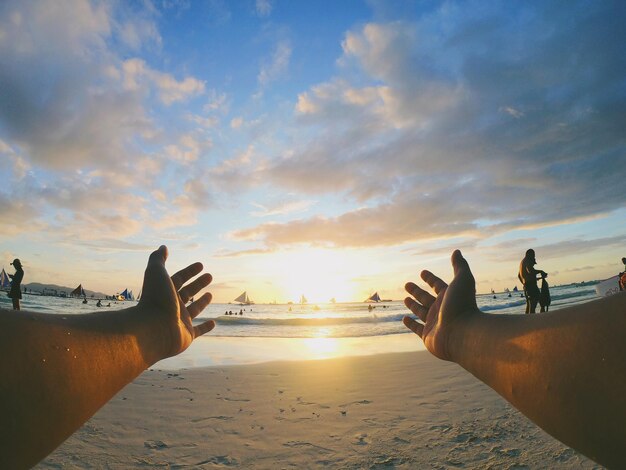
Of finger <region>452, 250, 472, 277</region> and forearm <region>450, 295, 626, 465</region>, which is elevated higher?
finger <region>452, 250, 472, 277</region>

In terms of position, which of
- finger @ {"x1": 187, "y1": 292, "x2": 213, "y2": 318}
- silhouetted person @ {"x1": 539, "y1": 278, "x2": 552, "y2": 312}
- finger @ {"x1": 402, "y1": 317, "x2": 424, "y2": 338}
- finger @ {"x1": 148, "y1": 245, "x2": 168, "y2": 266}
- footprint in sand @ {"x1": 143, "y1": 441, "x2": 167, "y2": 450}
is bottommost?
footprint in sand @ {"x1": 143, "y1": 441, "x2": 167, "y2": 450}

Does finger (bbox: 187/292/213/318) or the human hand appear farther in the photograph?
finger (bbox: 187/292/213/318)

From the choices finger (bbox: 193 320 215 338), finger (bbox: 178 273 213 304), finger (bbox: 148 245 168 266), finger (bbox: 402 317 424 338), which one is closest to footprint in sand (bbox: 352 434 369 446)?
finger (bbox: 402 317 424 338)

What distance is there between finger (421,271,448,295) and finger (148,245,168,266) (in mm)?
2351

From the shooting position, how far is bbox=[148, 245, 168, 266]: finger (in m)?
2.56

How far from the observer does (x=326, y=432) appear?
11.8ft

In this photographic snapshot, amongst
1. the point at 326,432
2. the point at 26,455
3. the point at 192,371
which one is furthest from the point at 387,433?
the point at 192,371

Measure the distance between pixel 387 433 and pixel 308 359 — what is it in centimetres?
642

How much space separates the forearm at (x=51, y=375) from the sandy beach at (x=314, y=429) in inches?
73.4

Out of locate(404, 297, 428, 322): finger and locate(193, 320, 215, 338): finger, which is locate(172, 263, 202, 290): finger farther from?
locate(404, 297, 428, 322): finger

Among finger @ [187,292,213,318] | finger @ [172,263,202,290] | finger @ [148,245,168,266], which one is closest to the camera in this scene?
finger @ [148,245,168,266]

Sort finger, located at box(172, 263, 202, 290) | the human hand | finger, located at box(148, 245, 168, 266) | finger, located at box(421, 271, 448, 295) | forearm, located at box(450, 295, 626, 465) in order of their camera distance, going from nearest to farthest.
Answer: forearm, located at box(450, 295, 626, 465)
the human hand
finger, located at box(148, 245, 168, 266)
finger, located at box(421, 271, 448, 295)
finger, located at box(172, 263, 202, 290)

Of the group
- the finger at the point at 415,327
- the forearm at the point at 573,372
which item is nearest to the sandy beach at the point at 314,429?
the finger at the point at 415,327

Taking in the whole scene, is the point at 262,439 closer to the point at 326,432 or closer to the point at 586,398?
the point at 326,432
